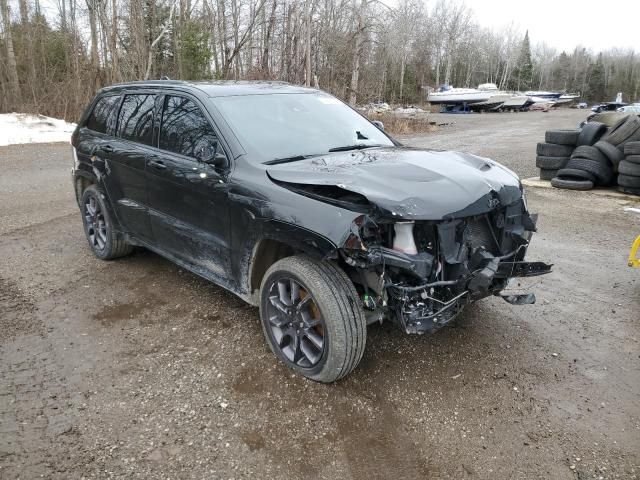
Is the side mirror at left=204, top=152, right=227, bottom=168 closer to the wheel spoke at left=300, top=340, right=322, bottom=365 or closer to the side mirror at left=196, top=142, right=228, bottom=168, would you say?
the side mirror at left=196, top=142, right=228, bottom=168

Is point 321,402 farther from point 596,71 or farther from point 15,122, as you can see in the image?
point 596,71

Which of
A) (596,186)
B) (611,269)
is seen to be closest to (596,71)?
(596,186)

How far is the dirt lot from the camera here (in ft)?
8.06

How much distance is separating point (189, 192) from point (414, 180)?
66.5 inches

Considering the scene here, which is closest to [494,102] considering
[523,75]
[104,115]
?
[523,75]

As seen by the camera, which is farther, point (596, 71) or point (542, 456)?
point (596, 71)

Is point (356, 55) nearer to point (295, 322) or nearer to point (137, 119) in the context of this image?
point (137, 119)

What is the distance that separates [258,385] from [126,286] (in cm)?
208

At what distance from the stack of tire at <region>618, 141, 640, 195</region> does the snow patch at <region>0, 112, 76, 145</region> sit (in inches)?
592

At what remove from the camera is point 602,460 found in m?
2.46

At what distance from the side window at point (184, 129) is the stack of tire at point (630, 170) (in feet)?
23.9

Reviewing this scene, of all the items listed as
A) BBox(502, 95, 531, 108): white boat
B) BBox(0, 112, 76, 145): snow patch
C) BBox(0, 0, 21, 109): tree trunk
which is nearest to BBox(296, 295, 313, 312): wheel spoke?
BBox(0, 112, 76, 145): snow patch

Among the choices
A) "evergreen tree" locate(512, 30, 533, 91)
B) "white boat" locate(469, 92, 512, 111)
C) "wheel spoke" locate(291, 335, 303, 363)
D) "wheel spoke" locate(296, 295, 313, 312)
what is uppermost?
"evergreen tree" locate(512, 30, 533, 91)

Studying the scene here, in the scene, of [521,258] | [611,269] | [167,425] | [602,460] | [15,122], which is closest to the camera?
[602,460]
